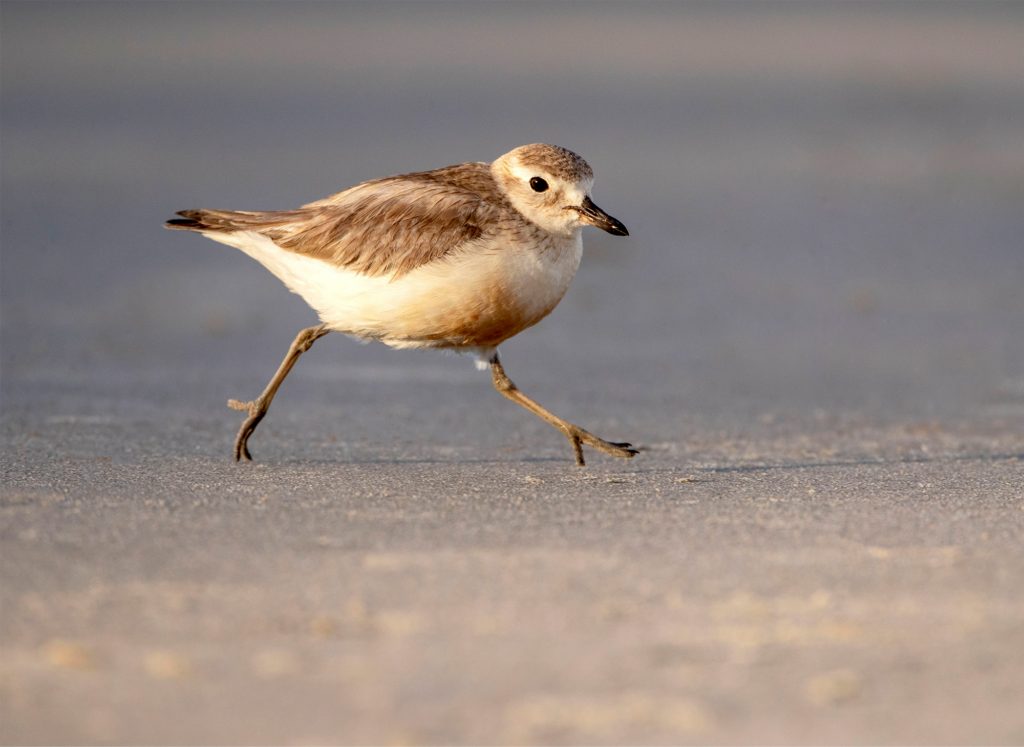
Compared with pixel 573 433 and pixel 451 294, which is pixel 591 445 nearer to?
pixel 573 433

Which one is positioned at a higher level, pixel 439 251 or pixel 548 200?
pixel 548 200

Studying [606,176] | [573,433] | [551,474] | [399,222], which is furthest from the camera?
[606,176]

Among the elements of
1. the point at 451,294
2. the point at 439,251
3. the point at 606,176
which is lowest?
the point at 451,294

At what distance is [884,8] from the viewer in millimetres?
32312

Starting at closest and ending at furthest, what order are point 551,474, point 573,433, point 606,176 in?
point 551,474 → point 573,433 → point 606,176

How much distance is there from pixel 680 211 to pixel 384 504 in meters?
8.82

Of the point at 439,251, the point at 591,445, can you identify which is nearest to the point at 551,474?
the point at 591,445

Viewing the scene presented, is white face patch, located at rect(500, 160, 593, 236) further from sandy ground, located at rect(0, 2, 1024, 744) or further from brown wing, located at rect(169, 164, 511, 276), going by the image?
sandy ground, located at rect(0, 2, 1024, 744)

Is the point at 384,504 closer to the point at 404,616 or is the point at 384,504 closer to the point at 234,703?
the point at 404,616

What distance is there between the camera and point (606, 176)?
15.2 m

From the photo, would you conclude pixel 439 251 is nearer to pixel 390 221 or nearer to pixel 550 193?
pixel 390 221

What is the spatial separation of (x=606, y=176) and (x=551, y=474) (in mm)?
9964

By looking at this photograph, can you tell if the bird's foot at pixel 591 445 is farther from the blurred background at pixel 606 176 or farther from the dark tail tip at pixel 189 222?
the dark tail tip at pixel 189 222

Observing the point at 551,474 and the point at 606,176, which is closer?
the point at 551,474
